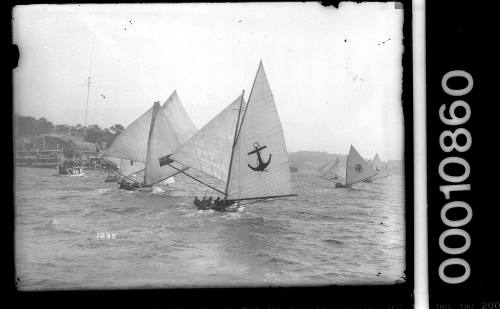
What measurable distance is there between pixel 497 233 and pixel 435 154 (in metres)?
0.68

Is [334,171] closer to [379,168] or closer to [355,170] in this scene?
[355,170]

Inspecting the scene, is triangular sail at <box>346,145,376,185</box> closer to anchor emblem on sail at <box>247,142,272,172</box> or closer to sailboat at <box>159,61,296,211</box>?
sailboat at <box>159,61,296,211</box>

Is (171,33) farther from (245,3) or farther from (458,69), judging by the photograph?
(458,69)

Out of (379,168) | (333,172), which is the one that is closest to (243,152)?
(333,172)

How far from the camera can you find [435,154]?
2770 mm

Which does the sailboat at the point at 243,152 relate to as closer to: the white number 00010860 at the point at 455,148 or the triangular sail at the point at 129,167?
the triangular sail at the point at 129,167

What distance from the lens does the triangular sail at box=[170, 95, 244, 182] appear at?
2930 millimetres

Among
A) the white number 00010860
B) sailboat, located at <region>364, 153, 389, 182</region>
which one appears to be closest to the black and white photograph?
sailboat, located at <region>364, 153, 389, 182</region>

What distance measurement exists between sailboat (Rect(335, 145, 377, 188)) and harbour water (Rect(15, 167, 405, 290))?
10 cm

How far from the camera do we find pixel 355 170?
9.06ft

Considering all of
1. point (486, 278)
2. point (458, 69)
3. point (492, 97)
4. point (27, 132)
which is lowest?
point (486, 278)

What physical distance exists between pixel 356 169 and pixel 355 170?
0.01 metres

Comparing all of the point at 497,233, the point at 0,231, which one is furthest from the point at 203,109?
the point at 497,233

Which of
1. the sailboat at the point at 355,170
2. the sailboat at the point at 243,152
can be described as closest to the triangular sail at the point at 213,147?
the sailboat at the point at 243,152
